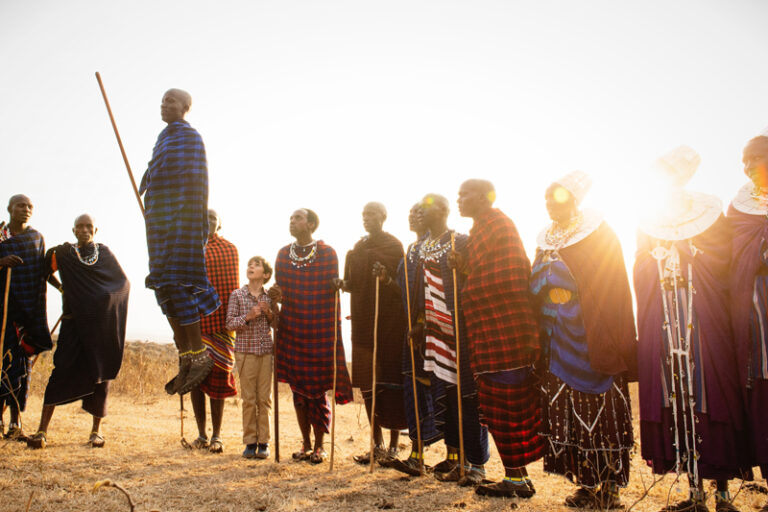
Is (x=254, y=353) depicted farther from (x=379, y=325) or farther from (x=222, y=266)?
(x=379, y=325)

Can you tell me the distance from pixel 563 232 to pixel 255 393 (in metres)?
3.93

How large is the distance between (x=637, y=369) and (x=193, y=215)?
12.3ft

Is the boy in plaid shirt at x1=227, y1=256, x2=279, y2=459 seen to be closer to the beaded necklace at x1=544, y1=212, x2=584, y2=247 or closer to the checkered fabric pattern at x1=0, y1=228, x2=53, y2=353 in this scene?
the checkered fabric pattern at x1=0, y1=228, x2=53, y2=353

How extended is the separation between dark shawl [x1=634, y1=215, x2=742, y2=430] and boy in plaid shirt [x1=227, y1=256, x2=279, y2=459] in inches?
154

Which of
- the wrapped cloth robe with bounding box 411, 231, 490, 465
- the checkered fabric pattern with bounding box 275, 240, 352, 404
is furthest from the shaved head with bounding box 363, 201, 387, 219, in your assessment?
the wrapped cloth robe with bounding box 411, 231, 490, 465

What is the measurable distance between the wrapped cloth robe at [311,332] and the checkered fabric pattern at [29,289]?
9.92 feet

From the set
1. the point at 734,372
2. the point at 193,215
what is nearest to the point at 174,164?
the point at 193,215

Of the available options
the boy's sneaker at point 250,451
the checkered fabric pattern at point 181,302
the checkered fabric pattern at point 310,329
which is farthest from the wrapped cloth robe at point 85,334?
the checkered fabric pattern at point 181,302

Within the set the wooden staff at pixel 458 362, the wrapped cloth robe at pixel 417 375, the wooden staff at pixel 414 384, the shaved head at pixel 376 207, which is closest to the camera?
the wooden staff at pixel 458 362

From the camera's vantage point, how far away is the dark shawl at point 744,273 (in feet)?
12.1

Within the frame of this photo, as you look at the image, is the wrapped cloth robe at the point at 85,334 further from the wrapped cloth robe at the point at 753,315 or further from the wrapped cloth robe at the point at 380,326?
the wrapped cloth robe at the point at 753,315

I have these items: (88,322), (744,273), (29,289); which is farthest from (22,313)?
(744,273)

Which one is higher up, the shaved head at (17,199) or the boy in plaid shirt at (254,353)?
the shaved head at (17,199)

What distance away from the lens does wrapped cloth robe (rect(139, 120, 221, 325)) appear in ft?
12.1
